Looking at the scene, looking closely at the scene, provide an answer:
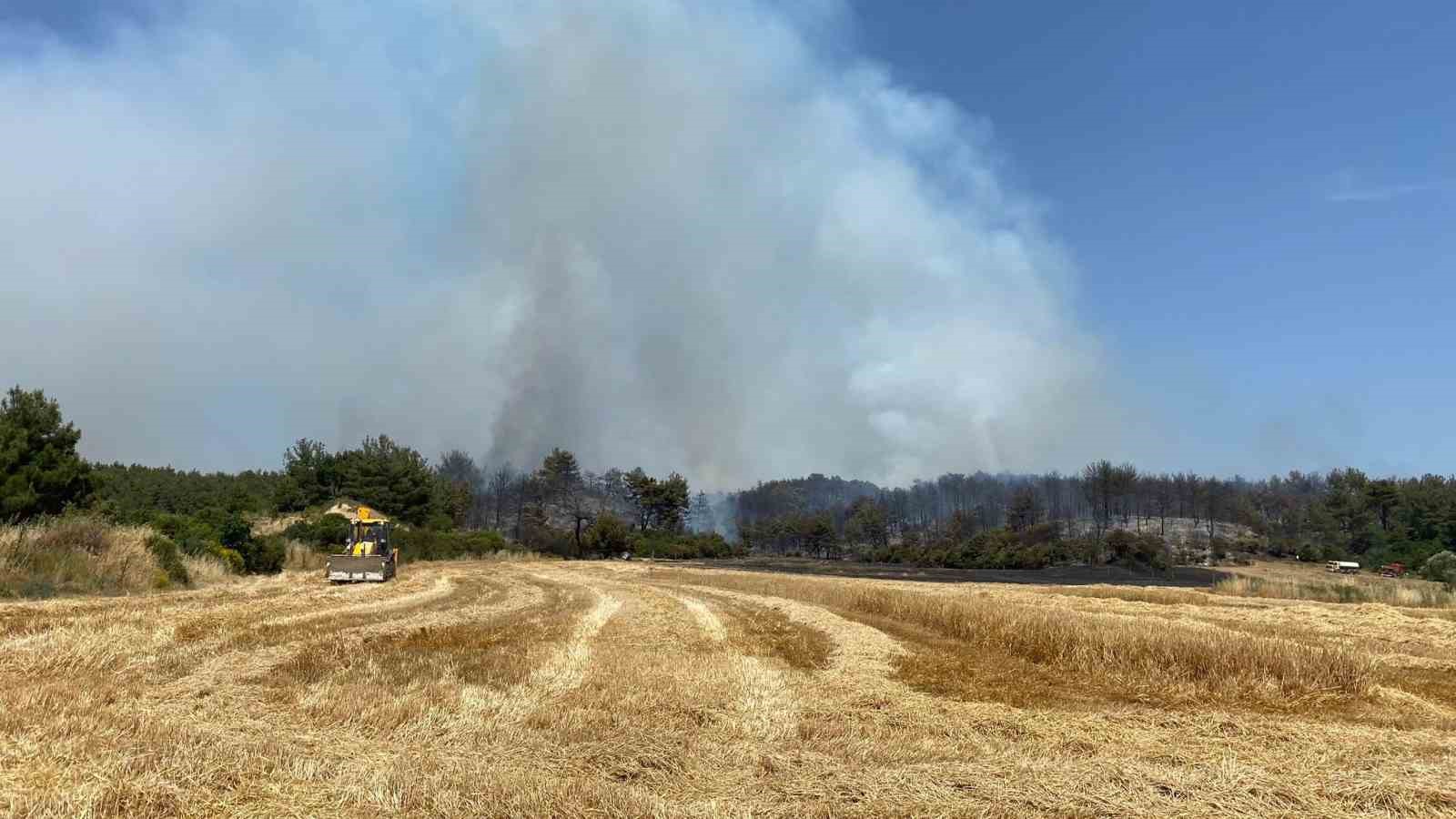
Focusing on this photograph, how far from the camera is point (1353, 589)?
44375 millimetres

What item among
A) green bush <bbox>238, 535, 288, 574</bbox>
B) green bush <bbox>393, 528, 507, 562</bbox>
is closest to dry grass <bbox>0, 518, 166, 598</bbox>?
green bush <bbox>238, 535, 288, 574</bbox>

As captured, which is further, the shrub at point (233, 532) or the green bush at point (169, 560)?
the shrub at point (233, 532)

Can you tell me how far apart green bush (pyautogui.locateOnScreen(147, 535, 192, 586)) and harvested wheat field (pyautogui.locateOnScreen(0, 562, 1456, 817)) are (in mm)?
11850

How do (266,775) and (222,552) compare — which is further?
(222,552)

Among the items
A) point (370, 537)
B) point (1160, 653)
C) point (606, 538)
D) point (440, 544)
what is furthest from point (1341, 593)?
point (606, 538)

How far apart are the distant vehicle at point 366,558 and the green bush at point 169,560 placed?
5.79m

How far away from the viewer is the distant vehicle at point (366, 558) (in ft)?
120

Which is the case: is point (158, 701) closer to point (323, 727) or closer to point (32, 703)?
point (32, 703)

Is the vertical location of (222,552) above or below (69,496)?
below

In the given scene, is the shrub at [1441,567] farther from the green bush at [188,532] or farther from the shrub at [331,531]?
the green bush at [188,532]

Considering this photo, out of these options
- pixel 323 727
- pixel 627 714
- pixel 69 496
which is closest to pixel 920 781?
pixel 627 714

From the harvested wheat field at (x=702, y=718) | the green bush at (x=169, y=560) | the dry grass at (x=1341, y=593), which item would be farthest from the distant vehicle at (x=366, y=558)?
the dry grass at (x=1341, y=593)

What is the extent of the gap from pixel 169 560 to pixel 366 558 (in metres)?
7.77

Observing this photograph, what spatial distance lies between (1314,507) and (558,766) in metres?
138
